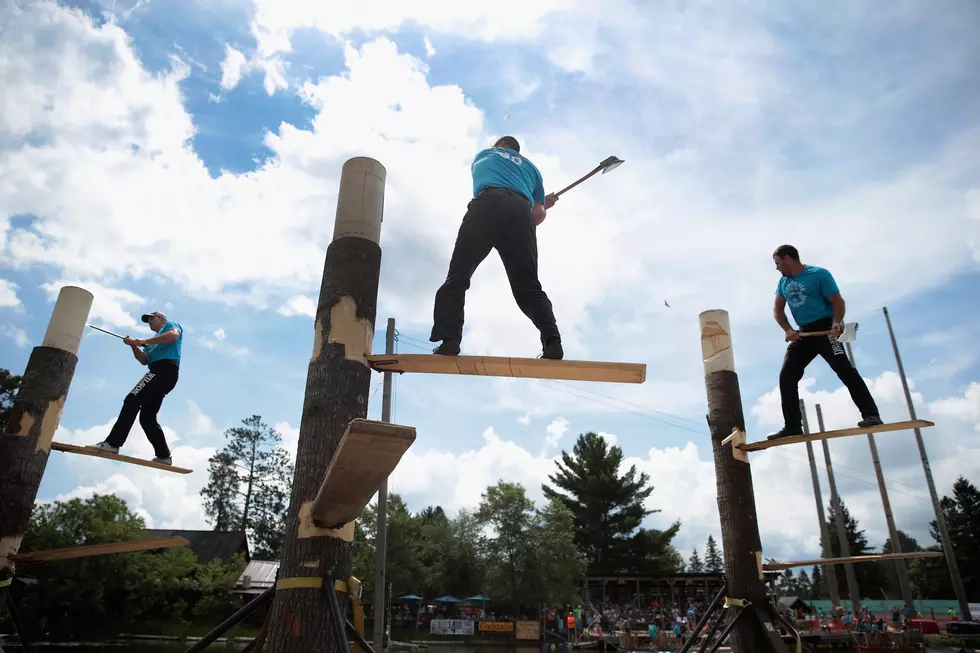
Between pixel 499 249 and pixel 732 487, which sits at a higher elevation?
pixel 499 249

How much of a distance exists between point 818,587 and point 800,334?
98.3 m

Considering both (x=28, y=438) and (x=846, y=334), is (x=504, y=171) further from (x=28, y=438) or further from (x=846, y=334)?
(x=28, y=438)

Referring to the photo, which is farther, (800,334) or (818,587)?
(818,587)

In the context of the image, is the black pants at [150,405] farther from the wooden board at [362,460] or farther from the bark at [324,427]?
the wooden board at [362,460]

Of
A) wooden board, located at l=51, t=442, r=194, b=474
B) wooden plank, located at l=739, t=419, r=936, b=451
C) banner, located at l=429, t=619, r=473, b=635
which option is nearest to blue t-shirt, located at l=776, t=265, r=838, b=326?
wooden plank, located at l=739, t=419, r=936, b=451

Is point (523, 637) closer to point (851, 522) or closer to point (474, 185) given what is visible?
point (474, 185)

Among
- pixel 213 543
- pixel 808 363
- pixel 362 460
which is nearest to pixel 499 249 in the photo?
pixel 362 460

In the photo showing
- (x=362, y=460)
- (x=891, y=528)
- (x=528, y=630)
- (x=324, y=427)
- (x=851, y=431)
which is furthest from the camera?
(x=528, y=630)

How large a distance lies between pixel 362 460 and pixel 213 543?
46.9 metres

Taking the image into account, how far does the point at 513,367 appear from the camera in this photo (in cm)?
371

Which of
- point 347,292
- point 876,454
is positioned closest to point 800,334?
point 347,292

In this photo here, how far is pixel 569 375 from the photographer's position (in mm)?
3744

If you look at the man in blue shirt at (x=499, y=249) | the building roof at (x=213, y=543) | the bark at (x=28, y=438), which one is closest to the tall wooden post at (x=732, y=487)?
the man in blue shirt at (x=499, y=249)

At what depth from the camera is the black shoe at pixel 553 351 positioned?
3.73m
